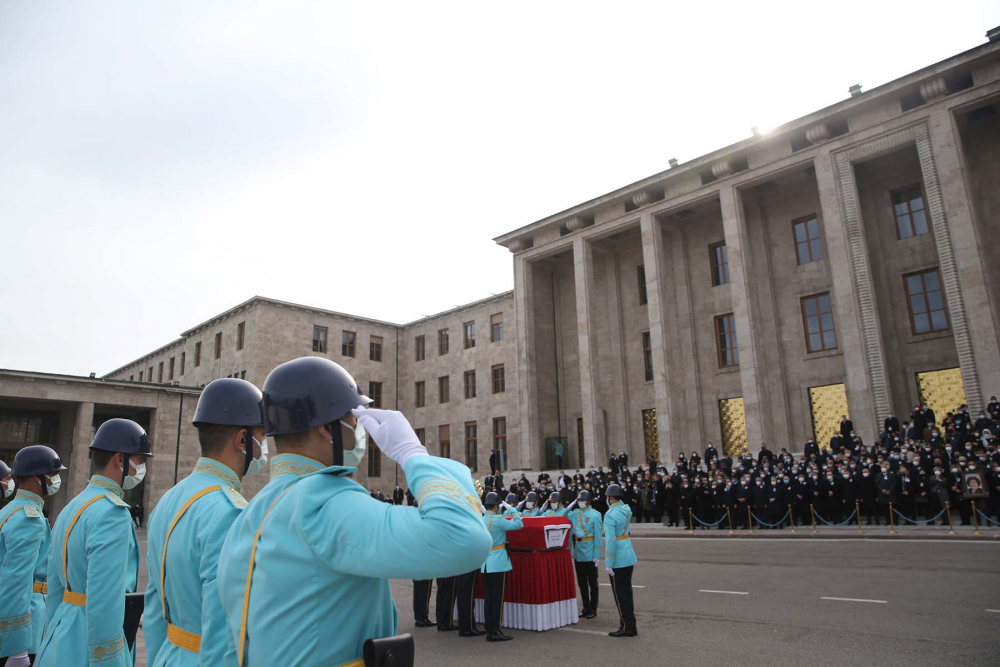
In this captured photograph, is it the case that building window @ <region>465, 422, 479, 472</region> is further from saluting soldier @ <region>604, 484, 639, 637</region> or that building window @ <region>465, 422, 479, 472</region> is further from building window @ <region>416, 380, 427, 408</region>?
saluting soldier @ <region>604, 484, 639, 637</region>

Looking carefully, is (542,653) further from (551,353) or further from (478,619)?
(551,353)

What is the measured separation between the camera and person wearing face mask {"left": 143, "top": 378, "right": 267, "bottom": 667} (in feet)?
9.15

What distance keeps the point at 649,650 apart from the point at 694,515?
16059mm

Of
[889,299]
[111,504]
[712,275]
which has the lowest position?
[111,504]

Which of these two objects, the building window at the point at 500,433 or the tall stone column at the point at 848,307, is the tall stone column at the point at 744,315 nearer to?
the tall stone column at the point at 848,307

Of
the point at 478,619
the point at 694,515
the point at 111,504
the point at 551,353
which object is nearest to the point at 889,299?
the point at 694,515

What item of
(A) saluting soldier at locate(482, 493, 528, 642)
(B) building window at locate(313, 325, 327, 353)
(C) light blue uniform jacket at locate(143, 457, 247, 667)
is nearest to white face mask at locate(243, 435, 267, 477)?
(C) light blue uniform jacket at locate(143, 457, 247, 667)

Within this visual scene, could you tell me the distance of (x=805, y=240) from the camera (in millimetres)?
32094

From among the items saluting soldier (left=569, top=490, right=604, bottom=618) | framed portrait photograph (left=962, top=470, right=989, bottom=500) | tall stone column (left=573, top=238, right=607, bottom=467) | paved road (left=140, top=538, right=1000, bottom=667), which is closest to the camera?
paved road (left=140, top=538, right=1000, bottom=667)

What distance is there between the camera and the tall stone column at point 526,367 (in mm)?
37438

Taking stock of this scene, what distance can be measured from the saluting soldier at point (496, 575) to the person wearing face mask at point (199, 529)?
6546 millimetres

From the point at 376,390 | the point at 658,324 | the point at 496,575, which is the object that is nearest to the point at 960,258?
the point at 658,324

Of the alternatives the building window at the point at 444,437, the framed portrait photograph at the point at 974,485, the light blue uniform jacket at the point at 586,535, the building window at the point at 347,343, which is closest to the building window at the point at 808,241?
the framed portrait photograph at the point at 974,485

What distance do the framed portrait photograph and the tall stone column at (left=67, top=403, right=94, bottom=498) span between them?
121ft
